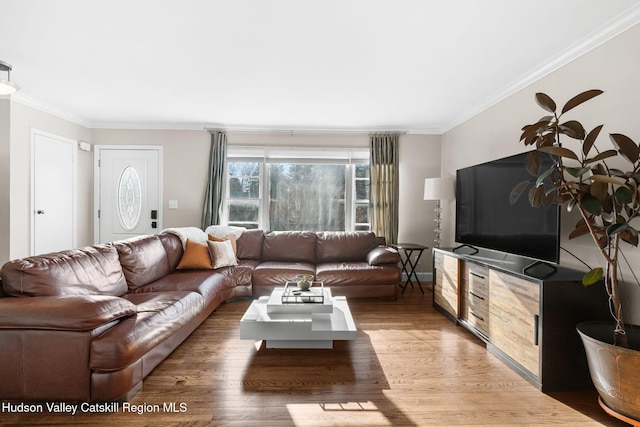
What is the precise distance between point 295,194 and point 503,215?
10.1 feet

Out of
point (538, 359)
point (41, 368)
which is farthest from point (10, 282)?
point (538, 359)

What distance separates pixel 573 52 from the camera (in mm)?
2488

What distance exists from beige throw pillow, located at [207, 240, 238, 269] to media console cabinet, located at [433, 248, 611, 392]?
276cm

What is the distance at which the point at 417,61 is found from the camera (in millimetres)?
2775

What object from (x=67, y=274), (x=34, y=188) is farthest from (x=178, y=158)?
(x=67, y=274)

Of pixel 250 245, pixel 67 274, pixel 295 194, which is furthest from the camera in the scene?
pixel 295 194

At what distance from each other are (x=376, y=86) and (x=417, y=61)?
2.03 ft

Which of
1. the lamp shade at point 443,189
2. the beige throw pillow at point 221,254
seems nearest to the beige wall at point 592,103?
the lamp shade at point 443,189

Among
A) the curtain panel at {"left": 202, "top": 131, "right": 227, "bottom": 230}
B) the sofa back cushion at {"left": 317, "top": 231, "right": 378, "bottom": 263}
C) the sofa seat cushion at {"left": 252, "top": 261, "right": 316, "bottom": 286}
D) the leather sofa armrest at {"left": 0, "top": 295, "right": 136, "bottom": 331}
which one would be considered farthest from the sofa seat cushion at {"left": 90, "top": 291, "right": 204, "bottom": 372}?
the curtain panel at {"left": 202, "top": 131, "right": 227, "bottom": 230}

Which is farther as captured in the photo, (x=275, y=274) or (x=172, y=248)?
(x=275, y=274)

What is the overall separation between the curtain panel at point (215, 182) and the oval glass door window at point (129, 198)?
106cm

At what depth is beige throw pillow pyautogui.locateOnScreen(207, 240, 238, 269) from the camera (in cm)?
385

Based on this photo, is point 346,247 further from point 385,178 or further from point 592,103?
point 592,103

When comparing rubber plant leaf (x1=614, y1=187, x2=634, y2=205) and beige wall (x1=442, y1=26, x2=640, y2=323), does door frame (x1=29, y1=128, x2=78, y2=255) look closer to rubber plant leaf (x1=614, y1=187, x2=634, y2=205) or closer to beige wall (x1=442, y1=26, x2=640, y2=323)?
beige wall (x1=442, y1=26, x2=640, y2=323)
